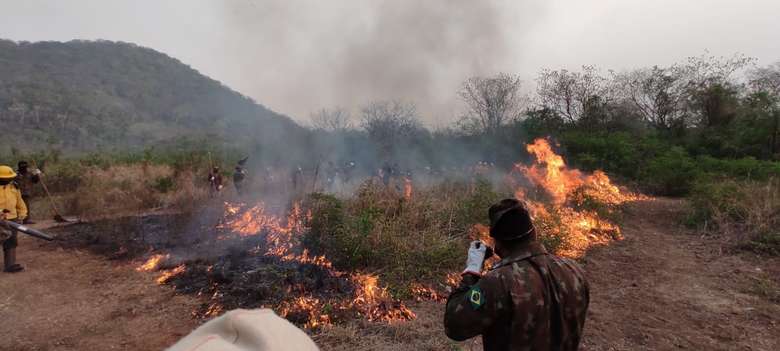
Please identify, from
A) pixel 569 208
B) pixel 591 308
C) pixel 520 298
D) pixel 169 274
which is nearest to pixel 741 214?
pixel 569 208

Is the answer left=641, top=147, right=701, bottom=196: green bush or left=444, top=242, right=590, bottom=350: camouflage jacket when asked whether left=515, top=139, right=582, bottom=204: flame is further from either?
left=444, top=242, right=590, bottom=350: camouflage jacket

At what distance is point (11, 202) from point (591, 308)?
963 cm

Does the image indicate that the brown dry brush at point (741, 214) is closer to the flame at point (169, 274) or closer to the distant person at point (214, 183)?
the flame at point (169, 274)

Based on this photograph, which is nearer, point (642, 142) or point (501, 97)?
point (642, 142)

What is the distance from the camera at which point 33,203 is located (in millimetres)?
13539

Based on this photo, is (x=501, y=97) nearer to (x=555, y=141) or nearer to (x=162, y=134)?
(x=555, y=141)

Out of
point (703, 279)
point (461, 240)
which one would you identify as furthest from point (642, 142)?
point (461, 240)

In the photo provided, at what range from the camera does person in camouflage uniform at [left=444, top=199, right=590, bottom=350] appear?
2.00m

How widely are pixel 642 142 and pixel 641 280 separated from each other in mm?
13135

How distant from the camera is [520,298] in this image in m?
1.97

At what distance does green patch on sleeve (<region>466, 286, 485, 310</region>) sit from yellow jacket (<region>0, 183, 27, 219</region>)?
28.0 feet

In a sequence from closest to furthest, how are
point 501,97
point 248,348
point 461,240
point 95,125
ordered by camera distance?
point 248,348 < point 461,240 < point 501,97 < point 95,125

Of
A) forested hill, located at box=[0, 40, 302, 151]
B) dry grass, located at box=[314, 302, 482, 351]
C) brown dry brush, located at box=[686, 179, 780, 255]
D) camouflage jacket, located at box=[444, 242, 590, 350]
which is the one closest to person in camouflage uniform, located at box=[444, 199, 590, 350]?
camouflage jacket, located at box=[444, 242, 590, 350]

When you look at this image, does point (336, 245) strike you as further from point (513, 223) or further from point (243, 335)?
point (243, 335)
